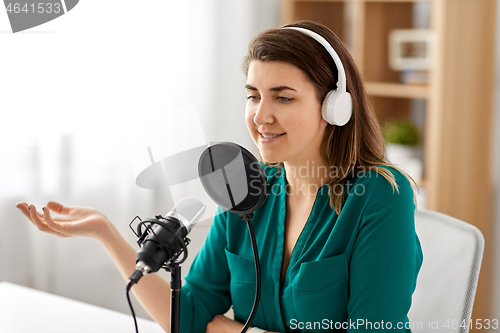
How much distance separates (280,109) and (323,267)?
35cm

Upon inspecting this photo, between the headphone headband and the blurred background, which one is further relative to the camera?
the blurred background

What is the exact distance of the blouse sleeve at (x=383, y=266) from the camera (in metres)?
1.05

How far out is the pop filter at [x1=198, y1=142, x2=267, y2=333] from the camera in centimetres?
86

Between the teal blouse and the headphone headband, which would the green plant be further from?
the headphone headband

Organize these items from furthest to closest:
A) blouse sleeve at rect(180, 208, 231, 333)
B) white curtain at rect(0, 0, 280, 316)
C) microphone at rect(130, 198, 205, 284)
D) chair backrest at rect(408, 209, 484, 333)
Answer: white curtain at rect(0, 0, 280, 316)
blouse sleeve at rect(180, 208, 231, 333)
chair backrest at rect(408, 209, 484, 333)
microphone at rect(130, 198, 205, 284)

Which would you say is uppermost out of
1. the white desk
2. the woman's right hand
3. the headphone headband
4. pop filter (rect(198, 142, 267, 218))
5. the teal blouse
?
the headphone headband

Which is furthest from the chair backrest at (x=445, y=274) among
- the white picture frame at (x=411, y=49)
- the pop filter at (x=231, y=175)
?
the white picture frame at (x=411, y=49)

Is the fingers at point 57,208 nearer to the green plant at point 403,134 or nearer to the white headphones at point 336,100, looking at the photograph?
the white headphones at point 336,100

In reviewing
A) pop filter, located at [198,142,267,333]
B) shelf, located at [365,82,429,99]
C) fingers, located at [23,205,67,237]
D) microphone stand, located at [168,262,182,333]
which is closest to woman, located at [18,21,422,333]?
fingers, located at [23,205,67,237]

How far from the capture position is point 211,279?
4.28 feet

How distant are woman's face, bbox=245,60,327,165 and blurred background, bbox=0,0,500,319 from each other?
1.73ft

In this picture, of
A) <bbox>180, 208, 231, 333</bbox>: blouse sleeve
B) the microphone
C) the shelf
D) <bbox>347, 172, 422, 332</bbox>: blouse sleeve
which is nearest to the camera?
the microphone

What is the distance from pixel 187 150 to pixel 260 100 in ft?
0.94

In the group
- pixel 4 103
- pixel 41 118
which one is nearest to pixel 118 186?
pixel 41 118
